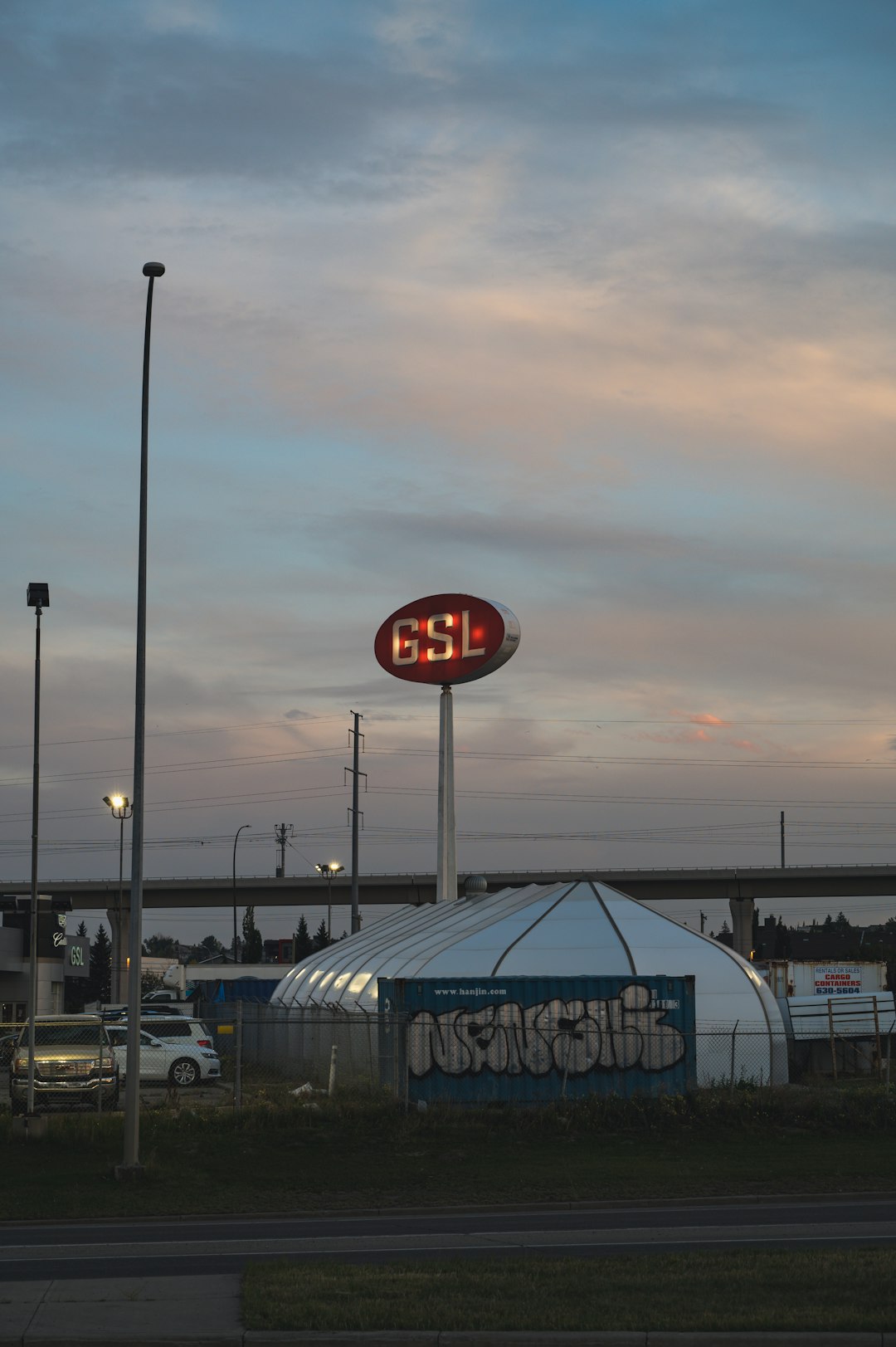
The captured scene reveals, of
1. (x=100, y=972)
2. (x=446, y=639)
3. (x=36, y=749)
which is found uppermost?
(x=446, y=639)

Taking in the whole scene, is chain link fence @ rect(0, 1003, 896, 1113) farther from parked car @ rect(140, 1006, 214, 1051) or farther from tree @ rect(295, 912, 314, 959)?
tree @ rect(295, 912, 314, 959)

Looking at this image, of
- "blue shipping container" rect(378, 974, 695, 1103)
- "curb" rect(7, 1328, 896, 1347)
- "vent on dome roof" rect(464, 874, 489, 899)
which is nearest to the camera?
"curb" rect(7, 1328, 896, 1347)

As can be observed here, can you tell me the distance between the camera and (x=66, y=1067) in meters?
32.7

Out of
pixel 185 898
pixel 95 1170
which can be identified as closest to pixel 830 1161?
pixel 95 1170

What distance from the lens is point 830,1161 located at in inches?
1022

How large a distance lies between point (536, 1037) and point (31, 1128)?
35.2 ft

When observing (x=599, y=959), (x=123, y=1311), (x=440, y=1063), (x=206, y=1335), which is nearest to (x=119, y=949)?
(x=599, y=959)

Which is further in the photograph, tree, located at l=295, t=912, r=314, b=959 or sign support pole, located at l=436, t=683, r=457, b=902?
Result: tree, located at l=295, t=912, r=314, b=959

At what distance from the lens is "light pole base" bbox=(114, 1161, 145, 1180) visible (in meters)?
23.1

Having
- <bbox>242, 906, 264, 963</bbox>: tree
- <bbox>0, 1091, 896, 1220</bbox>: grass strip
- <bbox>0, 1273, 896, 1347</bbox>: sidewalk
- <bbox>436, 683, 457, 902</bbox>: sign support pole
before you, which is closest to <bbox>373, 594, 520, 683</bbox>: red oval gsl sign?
<bbox>436, 683, 457, 902</bbox>: sign support pole

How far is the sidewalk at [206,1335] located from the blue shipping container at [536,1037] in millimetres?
17173

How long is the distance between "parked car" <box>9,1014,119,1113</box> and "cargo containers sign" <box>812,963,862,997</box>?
35.9 m

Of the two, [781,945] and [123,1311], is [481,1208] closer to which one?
[123,1311]

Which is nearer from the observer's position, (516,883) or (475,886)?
(475,886)
